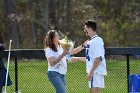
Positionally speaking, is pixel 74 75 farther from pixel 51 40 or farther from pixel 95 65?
pixel 95 65

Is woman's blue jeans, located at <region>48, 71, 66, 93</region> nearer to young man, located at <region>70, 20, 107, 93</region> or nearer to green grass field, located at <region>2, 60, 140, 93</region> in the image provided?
young man, located at <region>70, 20, 107, 93</region>

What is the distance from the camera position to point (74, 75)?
1191 centimetres

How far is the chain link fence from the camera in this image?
36.0 ft

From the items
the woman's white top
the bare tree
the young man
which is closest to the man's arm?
the young man

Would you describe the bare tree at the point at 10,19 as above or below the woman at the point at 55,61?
above

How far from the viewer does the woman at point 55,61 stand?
884 centimetres

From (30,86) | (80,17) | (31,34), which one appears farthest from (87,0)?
(30,86)

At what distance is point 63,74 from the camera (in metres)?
9.02

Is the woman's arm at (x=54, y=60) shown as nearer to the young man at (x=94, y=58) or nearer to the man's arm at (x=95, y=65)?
the young man at (x=94, y=58)

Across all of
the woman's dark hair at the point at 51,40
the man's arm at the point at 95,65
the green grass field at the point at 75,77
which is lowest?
the green grass field at the point at 75,77

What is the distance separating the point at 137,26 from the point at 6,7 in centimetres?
719

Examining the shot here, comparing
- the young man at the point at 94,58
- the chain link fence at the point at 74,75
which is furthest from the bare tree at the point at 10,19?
the young man at the point at 94,58

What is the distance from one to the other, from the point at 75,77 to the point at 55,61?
3.21 meters

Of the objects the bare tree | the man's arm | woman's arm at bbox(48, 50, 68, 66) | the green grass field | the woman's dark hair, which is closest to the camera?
the man's arm
